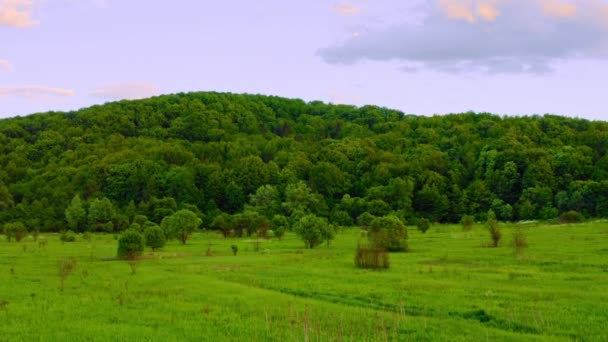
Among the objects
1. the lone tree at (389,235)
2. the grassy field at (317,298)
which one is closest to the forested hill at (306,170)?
the lone tree at (389,235)

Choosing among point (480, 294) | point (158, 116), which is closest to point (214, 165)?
point (158, 116)

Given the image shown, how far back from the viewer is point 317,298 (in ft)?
89.4

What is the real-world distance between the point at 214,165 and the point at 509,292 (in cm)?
11483

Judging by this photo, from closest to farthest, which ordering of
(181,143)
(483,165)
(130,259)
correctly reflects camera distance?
(130,259), (483,165), (181,143)

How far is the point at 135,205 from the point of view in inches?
4776

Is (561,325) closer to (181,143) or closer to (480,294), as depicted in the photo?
A: (480,294)

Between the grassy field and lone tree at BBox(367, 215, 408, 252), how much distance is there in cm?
402

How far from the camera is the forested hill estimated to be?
Answer: 11319cm

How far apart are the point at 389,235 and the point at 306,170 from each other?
8888cm

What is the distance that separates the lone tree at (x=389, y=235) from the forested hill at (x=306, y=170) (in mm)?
44389

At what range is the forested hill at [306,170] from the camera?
371 ft

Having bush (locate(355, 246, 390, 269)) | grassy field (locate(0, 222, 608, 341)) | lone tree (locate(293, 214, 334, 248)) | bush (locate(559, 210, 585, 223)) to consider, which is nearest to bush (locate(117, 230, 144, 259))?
grassy field (locate(0, 222, 608, 341))

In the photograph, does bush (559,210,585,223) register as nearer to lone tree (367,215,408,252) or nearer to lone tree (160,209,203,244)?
lone tree (367,215,408,252)

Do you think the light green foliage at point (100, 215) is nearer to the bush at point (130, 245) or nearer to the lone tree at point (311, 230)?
the lone tree at point (311, 230)
